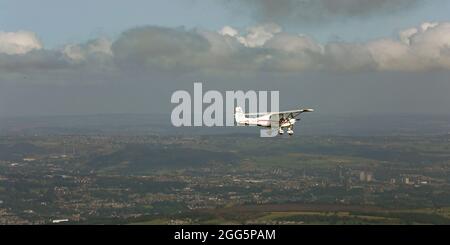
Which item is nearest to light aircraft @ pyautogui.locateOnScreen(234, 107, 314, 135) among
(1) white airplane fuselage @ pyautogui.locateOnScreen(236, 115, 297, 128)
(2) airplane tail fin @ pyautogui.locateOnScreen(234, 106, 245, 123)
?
(1) white airplane fuselage @ pyautogui.locateOnScreen(236, 115, 297, 128)

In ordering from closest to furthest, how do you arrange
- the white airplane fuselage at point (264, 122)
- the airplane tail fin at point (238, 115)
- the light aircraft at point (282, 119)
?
the light aircraft at point (282, 119) < the white airplane fuselage at point (264, 122) < the airplane tail fin at point (238, 115)

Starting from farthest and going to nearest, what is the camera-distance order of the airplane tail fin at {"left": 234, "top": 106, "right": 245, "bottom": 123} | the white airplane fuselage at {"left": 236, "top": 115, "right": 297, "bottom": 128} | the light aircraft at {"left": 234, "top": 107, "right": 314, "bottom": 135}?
the airplane tail fin at {"left": 234, "top": 106, "right": 245, "bottom": 123} → the white airplane fuselage at {"left": 236, "top": 115, "right": 297, "bottom": 128} → the light aircraft at {"left": 234, "top": 107, "right": 314, "bottom": 135}

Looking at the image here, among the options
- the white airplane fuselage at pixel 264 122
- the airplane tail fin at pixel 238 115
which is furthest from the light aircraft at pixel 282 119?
the airplane tail fin at pixel 238 115

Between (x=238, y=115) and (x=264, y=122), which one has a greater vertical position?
(x=238, y=115)

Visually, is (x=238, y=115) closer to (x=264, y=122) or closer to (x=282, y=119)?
(x=264, y=122)

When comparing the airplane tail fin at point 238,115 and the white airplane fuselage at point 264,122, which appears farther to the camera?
the airplane tail fin at point 238,115

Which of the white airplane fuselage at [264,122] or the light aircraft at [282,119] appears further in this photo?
the white airplane fuselage at [264,122]

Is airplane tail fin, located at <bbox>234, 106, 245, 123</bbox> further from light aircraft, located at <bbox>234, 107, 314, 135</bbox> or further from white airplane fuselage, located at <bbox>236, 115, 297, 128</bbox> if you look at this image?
light aircraft, located at <bbox>234, 107, 314, 135</bbox>

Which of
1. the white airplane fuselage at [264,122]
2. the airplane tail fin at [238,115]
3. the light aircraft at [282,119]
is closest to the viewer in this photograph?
the light aircraft at [282,119]

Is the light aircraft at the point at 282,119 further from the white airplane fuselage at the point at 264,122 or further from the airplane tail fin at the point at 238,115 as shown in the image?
the airplane tail fin at the point at 238,115

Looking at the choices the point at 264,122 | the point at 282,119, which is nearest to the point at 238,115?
the point at 264,122

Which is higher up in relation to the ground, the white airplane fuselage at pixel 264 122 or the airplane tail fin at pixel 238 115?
the airplane tail fin at pixel 238 115
